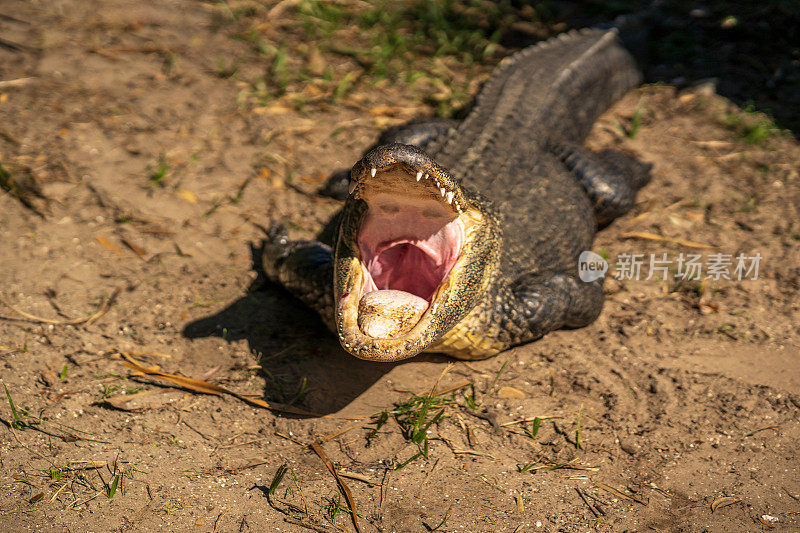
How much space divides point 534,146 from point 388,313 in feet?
6.48

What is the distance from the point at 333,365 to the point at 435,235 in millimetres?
867

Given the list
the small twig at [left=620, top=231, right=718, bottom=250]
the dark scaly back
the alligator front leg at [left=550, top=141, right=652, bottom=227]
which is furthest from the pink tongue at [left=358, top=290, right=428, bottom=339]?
the small twig at [left=620, top=231, right=718, bottom=250]

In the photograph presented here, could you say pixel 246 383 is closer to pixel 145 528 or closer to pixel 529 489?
pixel 145 528

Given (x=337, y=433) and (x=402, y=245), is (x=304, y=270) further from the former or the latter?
(x=337, y=433)

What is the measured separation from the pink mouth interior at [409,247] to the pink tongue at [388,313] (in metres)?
0.09

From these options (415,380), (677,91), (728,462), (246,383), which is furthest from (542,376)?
(677,91)

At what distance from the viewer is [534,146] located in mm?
4395

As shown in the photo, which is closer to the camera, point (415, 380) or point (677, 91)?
point (415, 380)

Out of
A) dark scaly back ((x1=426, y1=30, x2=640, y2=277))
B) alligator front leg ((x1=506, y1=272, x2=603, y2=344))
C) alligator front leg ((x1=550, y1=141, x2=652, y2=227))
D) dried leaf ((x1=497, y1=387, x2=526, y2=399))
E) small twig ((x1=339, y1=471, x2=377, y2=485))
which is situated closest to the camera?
small twig ((x1=339, y1=471, x2=377, y2=485))

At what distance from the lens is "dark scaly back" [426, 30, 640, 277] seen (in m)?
3.95

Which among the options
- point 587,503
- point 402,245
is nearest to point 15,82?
point 402,245

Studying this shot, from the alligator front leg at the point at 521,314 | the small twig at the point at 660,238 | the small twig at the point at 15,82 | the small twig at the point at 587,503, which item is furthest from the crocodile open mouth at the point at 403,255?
the small twig at the point at 15,82

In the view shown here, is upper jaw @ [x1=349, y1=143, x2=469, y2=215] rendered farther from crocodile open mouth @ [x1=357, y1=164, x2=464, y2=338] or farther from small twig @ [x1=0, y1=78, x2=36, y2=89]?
small twig @ [x1=0, y1=78, x2=36, y2=89]

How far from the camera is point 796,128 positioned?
528 centimetres
